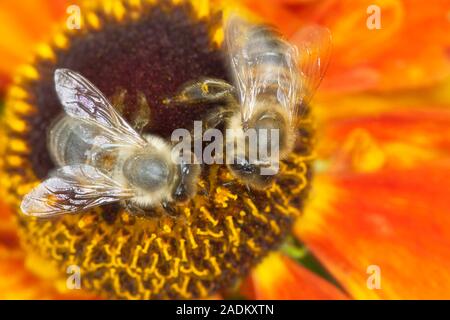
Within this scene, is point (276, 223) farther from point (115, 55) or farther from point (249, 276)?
point (115, 55)

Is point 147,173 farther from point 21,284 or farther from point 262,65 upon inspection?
point 21,284

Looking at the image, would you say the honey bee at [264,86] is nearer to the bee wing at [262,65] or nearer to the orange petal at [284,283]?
the bee wing at [262,65]

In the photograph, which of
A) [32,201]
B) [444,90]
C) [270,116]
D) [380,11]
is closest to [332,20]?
[380,11]

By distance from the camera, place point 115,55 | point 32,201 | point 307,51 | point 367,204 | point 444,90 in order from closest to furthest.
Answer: point 32,201 < point 307,51 < point 115,55 < point 367,204 < point 444,90

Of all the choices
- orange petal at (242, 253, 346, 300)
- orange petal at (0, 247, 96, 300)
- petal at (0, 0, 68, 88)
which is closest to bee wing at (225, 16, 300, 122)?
orange petal at (242, 253, 346, 300)

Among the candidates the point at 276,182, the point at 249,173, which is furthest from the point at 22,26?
the point at 249,173

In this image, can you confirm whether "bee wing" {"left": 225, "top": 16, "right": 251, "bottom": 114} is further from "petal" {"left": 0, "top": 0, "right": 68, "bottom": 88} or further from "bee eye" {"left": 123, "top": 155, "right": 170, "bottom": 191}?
"petal" {"left": 0, "top": 0, "right": 68, "bottom": 88}
